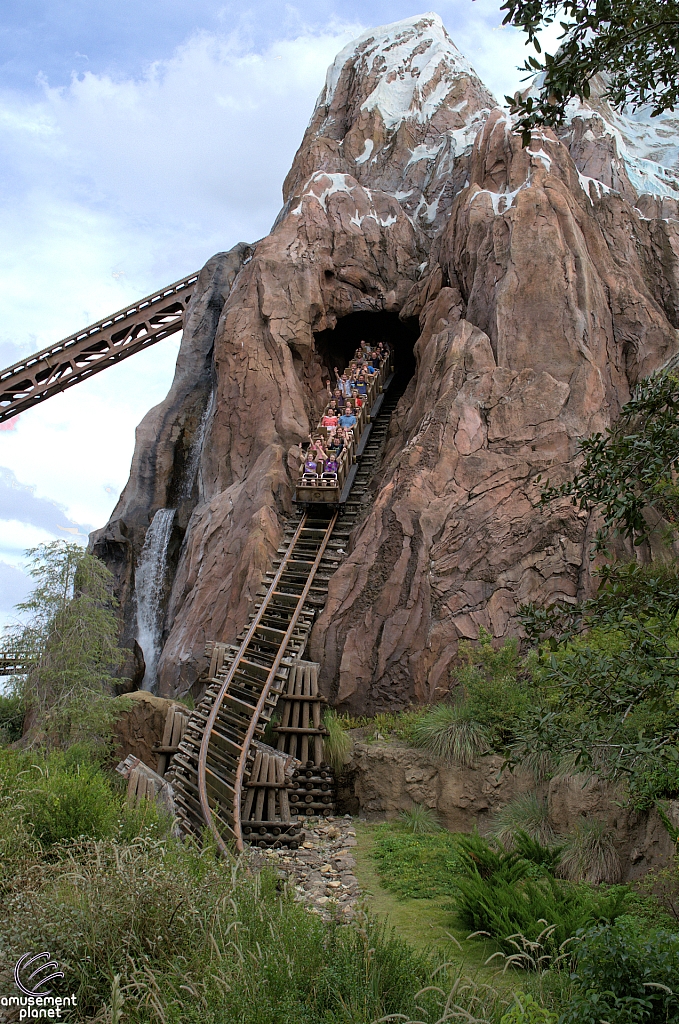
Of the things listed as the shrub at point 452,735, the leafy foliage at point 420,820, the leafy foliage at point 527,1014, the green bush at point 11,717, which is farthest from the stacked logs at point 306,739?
the green bush at point 11,717

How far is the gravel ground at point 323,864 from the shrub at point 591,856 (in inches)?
85.4

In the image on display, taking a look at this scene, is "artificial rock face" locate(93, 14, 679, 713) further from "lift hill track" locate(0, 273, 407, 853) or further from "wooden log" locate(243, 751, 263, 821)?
Result: "wooden log" locate(243, 751, 263, 821)

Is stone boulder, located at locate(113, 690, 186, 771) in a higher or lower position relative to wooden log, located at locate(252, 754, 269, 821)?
higher

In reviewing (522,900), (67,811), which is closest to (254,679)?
(67,811)

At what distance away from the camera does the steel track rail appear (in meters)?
9.69

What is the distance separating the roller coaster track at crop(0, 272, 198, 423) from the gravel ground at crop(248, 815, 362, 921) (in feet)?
60.9

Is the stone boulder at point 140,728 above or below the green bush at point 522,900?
above

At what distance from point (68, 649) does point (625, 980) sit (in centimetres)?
1003

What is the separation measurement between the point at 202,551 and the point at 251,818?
705 cm

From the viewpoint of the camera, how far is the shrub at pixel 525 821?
336 inches

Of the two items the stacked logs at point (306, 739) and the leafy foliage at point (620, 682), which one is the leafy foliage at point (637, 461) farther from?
the stacked logs at point (306, 739)
